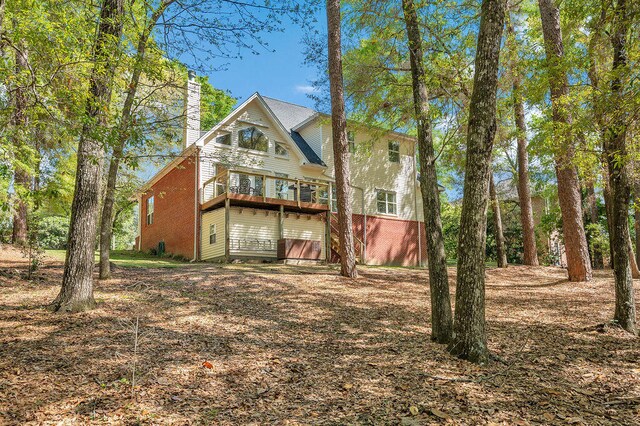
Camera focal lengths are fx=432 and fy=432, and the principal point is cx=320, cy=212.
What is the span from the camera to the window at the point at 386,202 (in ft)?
77.9

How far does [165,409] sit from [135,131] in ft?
11.0

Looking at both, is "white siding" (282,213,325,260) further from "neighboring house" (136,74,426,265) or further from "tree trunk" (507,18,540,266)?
"tree trunk" (507,18,540,266)

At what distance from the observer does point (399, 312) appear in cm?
864

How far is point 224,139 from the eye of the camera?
1955cm

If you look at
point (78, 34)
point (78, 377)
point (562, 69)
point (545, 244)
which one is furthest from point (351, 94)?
point (545, 244)

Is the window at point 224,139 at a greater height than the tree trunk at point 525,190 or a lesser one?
greater

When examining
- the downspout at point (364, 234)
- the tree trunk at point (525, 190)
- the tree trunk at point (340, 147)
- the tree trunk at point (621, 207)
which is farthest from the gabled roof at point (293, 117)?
the tree trunk at point (621, 207)

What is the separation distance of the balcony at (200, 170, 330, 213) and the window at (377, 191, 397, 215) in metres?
4.27

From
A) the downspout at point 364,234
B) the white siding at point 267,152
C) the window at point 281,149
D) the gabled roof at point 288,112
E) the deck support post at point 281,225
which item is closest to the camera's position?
the deck support post at point 281,225

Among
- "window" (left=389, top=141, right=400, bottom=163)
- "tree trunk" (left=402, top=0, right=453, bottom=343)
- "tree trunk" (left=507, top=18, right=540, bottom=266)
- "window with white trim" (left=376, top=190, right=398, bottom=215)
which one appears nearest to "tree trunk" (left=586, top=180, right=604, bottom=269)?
"tree trunk" (left=507, top=18, right=540, bottom=266)

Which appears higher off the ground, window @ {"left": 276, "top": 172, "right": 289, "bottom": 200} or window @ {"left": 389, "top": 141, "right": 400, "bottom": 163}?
window @ {"left": 389, "top": 141, "right": 400, "bottom": 163}

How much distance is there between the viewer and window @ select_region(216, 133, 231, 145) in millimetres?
19359

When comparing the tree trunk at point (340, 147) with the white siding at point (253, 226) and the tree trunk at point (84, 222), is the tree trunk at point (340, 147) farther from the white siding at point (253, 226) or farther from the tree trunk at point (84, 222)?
the tree trunk at point (84, 222)

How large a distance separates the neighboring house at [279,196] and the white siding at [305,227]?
5 cm
